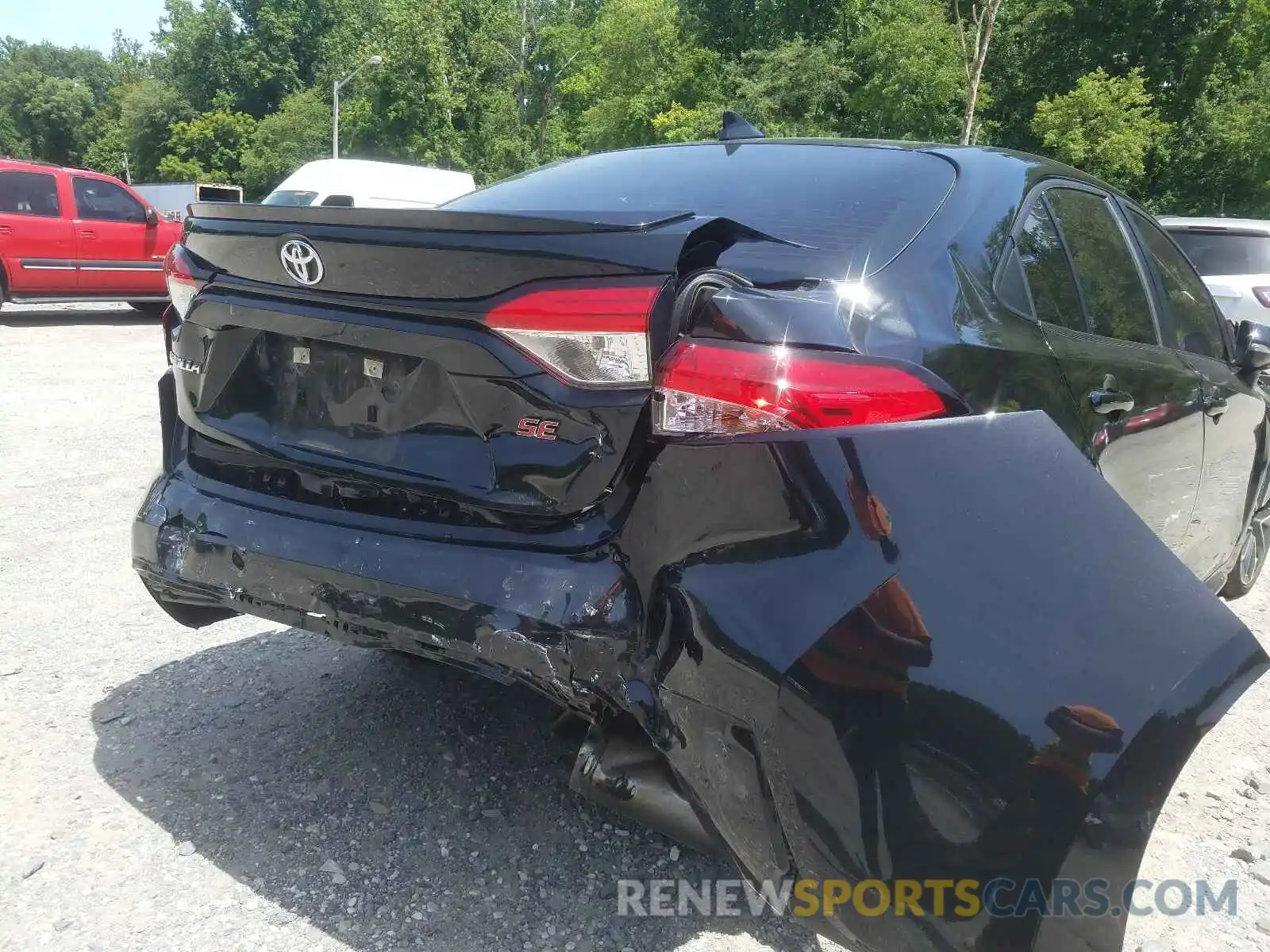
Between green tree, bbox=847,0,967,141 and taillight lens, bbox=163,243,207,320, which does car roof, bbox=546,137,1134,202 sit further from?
green tree, bbox=847,0,967,141

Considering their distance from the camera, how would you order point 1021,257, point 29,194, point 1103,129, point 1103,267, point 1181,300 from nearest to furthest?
1. point 1021,257
2. point 1103,267
3. point 1181,300
4. point 29,194
5. point 1103,129

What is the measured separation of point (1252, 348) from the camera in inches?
138

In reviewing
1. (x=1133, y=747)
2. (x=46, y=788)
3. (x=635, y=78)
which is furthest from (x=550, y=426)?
(x=635, y=78)

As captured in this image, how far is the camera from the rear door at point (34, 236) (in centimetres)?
1231

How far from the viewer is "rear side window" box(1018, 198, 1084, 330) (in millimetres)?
2320

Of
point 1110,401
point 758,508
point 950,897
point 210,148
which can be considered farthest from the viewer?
point 210,148

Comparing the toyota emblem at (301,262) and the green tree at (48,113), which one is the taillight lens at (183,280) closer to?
the toyota emblem at (301,262)

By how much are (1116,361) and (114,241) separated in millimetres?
13613

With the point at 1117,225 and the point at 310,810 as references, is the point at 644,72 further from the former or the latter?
the point at 310,810

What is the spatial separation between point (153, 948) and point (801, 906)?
1319 mm

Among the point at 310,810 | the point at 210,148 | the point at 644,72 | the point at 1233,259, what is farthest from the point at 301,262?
the point at 210,148

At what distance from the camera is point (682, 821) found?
6.03ft

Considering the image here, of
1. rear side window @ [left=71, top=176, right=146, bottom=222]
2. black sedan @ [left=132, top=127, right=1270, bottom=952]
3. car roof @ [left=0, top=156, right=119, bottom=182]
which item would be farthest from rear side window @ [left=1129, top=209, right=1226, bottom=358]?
rear side window @ [left=71, top=176, right=146, bottom=222]

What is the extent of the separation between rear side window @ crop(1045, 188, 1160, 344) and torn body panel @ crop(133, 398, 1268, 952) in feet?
3.41
